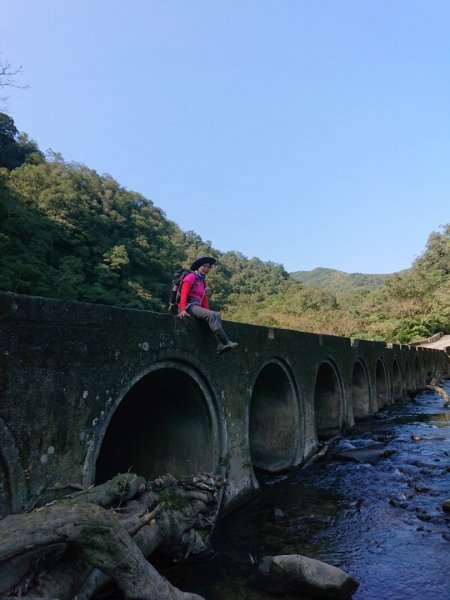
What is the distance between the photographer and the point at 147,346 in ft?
17.5

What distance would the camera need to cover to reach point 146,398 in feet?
23.3

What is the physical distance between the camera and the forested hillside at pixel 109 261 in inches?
1289

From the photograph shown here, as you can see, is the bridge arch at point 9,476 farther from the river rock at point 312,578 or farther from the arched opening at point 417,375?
the arched opening at point 417,375

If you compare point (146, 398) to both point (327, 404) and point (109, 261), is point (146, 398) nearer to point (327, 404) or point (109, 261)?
point (327, 404)

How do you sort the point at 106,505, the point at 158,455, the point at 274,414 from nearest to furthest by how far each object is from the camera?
1. the point at 106,505
2. the point at 158,455
3. the point at 274,414

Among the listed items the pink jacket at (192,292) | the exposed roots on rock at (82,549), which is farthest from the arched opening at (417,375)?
the exposed roots on rock at (82,549)

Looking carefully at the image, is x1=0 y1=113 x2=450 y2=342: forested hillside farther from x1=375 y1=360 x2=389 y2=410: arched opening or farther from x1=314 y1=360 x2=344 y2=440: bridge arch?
x1=314 y1=360 x2=344 y2=440: bridge arch

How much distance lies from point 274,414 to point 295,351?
1.55 m

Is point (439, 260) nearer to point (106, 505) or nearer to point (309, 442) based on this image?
point (309, 442)

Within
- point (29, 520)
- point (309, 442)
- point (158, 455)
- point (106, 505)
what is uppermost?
point (29, 520)

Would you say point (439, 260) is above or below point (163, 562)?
above

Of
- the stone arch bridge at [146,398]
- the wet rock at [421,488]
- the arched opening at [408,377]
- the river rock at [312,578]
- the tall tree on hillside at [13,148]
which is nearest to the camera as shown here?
the stone arch bridge at [146,398]

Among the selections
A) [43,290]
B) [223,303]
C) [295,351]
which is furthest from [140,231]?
[295,351]

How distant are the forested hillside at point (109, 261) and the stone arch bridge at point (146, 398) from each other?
21.1m
